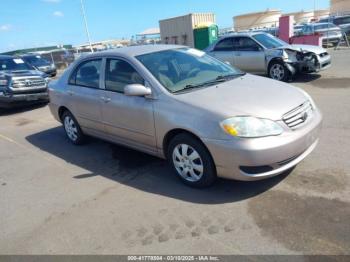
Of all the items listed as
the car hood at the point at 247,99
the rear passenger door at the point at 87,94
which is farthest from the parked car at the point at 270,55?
the car hood at the point at 247,99

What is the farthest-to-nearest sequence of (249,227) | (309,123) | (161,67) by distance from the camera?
(161,67) < (309,123) < (249,227)

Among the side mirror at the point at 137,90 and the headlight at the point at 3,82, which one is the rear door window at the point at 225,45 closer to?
the headlight at the point at 3,82

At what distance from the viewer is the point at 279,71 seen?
32.9 ft

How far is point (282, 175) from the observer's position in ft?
13.4

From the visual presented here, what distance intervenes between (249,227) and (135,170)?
2063 millimetres

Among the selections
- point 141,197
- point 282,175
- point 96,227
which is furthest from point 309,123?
point 96,227

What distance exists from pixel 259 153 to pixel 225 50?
8.47 metres

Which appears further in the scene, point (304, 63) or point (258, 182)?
point (304, 63)

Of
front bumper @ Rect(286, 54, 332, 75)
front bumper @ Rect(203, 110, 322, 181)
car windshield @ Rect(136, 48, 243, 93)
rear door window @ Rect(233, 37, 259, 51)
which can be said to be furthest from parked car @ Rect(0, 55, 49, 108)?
front bumper @ Rect(203, 110, 322, 181)

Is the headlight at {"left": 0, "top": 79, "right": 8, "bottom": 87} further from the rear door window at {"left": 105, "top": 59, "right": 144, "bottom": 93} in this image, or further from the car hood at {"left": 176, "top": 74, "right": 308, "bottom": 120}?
the car hood at {"left": 176, "top": 74, "right": 308, "bottom": 120}

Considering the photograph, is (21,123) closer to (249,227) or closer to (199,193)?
(199,193)

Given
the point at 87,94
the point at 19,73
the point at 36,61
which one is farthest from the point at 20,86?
the point at 36,61

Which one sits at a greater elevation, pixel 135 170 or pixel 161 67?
pixel 161 67

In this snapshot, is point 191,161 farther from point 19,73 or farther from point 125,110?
point 19,73
